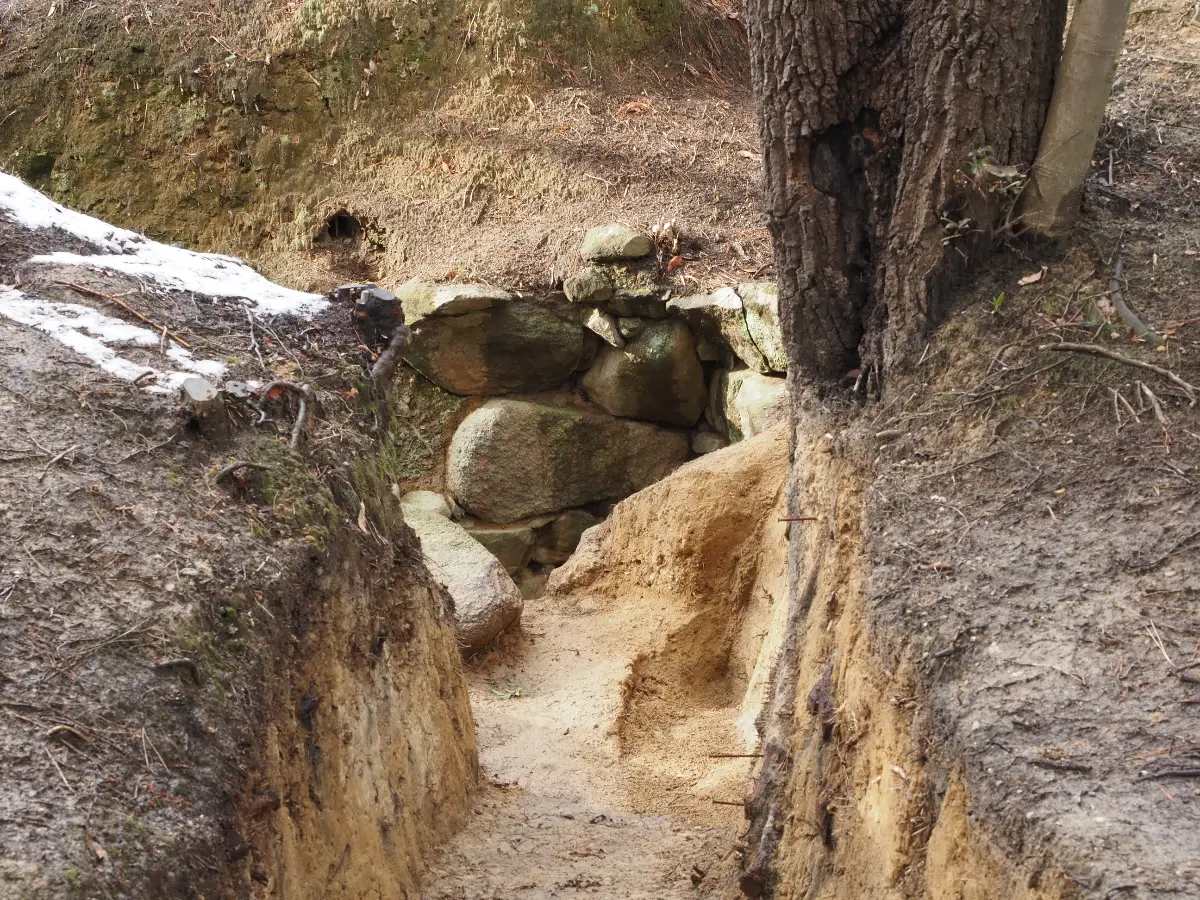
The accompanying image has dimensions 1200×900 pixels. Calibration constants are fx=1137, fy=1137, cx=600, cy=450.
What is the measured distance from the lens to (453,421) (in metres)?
10.7

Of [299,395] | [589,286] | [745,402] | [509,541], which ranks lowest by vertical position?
[509,541]

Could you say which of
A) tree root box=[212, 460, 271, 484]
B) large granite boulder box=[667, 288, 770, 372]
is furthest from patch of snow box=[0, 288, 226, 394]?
large granite boulder box=[667, 288, 770, 372]

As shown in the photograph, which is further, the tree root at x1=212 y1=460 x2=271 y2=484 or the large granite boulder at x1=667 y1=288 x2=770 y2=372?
the large granite boulder at x1=667 y1=288 x2=770 y2=372

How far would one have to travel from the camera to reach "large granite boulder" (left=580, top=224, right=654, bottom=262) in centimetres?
1003

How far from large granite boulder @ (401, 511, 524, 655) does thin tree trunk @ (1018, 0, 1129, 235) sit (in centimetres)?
455

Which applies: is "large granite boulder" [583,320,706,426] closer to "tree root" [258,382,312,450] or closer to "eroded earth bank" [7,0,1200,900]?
"eroded earth bank" [7,0,1200,900]

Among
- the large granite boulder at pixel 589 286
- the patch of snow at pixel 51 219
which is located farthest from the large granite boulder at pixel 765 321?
the patch of snow at pixel 51 219

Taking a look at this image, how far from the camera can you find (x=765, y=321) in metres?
8.88

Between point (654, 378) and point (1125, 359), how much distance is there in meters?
6.34

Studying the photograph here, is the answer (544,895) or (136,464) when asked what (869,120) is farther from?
(544,895)

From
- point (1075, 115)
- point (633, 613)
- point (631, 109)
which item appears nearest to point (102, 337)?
point (1075, 115)

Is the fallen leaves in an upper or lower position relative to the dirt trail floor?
upper

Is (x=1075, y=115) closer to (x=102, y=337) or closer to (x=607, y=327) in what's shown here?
(x=102, y=337)

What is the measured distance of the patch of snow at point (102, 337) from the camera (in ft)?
14.6
